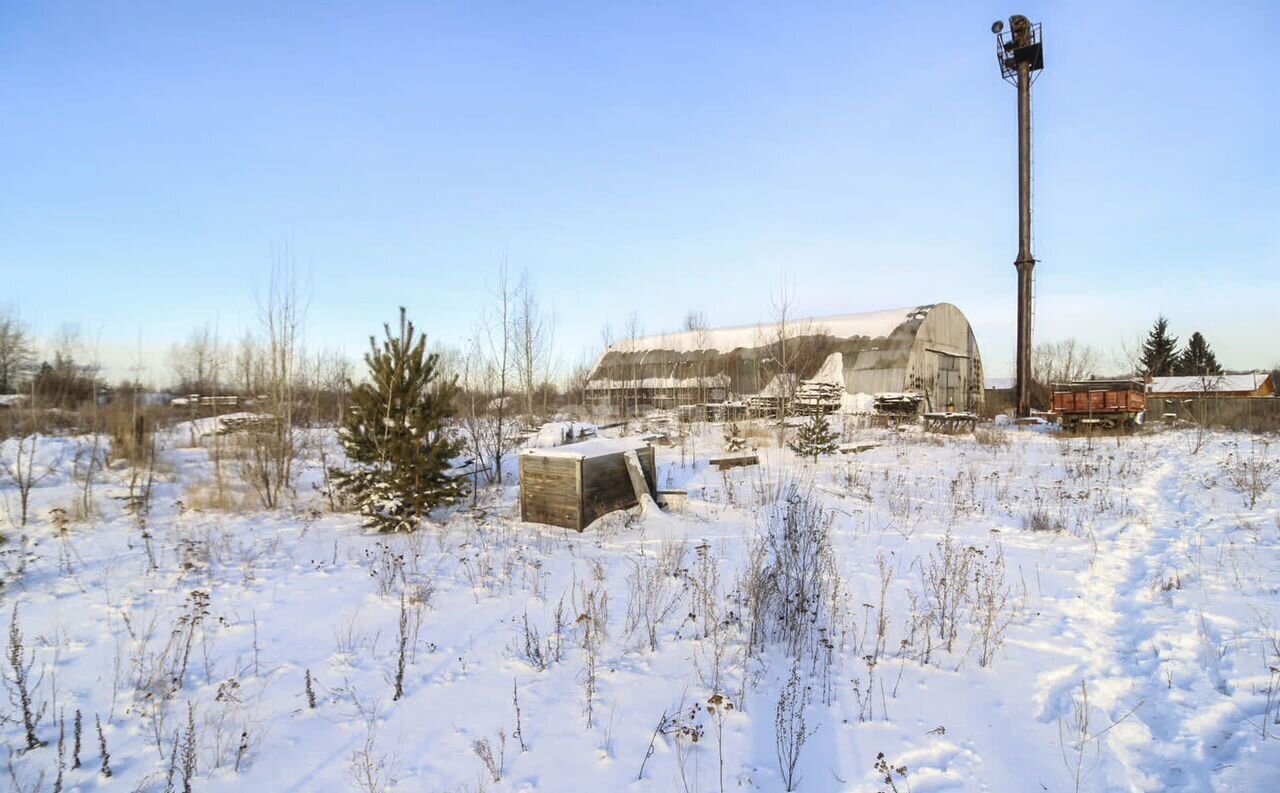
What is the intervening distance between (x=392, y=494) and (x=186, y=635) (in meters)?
3.39

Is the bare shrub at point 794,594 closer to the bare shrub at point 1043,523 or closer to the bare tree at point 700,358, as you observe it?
the bare shrub at point 1043,523

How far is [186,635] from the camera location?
4348 millimetres

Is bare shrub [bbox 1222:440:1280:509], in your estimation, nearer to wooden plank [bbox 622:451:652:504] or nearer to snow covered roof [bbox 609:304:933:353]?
wooden plank [bbox 622:451:652:504]

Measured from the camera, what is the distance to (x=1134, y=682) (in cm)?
354

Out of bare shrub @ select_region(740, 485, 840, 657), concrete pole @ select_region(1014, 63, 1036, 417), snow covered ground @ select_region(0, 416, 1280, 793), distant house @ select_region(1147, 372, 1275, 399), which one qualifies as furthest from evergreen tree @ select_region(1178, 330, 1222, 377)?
bare shrub @ select_region(740, 485, 840, 657)

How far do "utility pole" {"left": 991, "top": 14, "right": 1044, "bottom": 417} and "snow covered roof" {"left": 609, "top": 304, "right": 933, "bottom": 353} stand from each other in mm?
4073

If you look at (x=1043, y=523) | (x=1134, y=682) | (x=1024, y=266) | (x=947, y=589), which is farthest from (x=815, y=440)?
(x=1024, y=266)

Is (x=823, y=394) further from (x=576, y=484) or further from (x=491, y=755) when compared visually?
(x=491, y=755)

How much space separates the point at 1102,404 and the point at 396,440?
70.5 ft

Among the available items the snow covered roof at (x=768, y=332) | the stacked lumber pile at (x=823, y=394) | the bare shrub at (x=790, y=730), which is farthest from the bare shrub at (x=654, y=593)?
the snow covered roof at (x=768, y=332)

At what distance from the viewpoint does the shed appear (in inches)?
303

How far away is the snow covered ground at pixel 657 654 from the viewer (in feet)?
9.32

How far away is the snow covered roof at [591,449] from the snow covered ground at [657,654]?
39.7 inches

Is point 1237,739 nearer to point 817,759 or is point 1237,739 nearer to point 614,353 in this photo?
point 817,759
